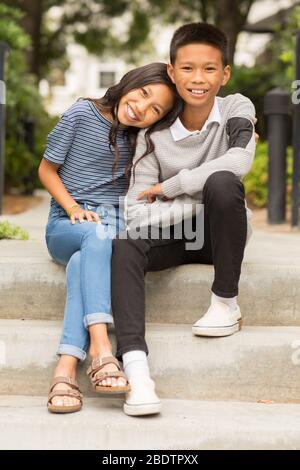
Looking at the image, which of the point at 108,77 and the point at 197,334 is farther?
the point at 108,77

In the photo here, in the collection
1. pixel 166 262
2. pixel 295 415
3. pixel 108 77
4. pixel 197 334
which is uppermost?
pixel 108 77

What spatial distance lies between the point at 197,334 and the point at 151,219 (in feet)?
1.52

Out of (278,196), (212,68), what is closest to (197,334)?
(212,68)

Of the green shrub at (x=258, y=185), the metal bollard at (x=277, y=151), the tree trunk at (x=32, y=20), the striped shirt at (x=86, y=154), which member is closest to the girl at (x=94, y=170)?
the striped shirt at (x=86, y=154)

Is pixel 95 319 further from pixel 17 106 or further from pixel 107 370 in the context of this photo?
pixel 17 106

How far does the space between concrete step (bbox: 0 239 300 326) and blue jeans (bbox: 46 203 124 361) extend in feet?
0.82

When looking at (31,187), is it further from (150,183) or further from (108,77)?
(108,77)

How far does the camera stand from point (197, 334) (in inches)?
109

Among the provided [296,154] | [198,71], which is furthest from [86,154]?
[296,154]

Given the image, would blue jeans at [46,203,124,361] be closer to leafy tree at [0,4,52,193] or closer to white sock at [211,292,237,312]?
white sock at [211,292,237,312]

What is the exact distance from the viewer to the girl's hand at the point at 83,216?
9.51ft

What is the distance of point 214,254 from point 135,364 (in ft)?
1.64

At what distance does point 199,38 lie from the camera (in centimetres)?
289

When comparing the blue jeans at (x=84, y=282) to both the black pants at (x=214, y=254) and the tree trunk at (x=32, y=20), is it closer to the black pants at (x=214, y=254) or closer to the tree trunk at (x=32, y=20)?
the black pants at (x=214, y=254)
